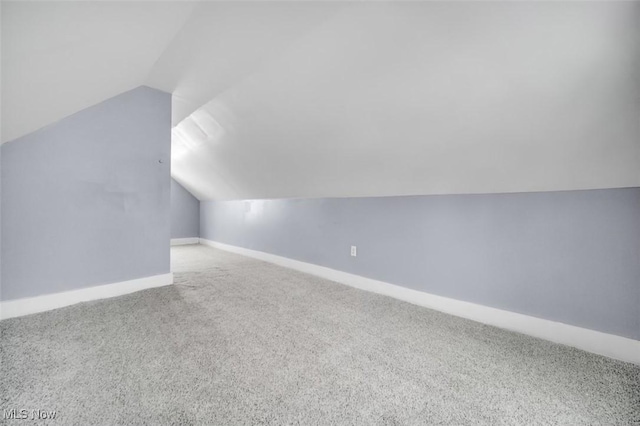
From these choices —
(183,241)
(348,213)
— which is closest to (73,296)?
(348,213)

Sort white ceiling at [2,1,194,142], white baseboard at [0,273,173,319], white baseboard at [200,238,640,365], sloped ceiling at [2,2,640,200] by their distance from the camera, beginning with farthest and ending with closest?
white baseboard at [0,273,173,319]
white baseboard at [200,238,640,365]
sloped ceiling at [2,2,640,200]
white ceiling at [2,1,194,142]

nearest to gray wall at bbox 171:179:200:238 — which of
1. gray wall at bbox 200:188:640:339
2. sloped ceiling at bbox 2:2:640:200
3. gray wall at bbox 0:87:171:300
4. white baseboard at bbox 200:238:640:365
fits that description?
gray wall at bbox 0:87:171:300

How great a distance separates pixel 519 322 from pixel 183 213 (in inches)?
247

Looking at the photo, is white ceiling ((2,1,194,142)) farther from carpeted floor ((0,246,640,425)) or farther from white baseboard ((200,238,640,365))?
white baseboard ((200,238,640,365))

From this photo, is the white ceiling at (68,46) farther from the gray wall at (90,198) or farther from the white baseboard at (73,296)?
the white baseboard at (73,296)

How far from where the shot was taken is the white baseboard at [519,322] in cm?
148

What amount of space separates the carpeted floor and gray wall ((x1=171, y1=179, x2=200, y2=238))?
410 cm

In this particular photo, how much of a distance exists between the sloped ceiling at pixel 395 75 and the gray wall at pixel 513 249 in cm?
14

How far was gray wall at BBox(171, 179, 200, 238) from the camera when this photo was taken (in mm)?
6000

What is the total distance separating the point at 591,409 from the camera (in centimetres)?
110

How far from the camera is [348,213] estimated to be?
9.71 ft

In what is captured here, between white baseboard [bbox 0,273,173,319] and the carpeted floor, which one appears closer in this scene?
the carpeted floor

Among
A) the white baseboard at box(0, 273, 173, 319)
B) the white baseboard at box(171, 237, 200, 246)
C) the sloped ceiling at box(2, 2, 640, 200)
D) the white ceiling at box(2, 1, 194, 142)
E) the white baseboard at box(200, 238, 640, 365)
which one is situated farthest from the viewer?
the white baseboard at box(171, 237, 200, 246)

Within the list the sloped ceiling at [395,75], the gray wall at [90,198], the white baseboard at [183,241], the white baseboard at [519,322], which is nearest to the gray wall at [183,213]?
the white baseboard at [183,241]
